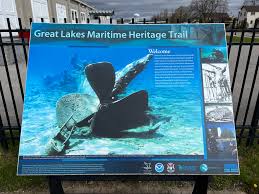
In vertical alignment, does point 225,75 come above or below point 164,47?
below

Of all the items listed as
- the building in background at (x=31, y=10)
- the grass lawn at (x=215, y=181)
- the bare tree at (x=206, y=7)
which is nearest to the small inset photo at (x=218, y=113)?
the grass lawn at (x=215, y=181)

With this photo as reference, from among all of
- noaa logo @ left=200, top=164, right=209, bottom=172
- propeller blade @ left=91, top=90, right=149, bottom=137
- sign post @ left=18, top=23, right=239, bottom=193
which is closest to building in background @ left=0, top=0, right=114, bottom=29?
sign post @ left=18, top=23, right=239, bottom=193

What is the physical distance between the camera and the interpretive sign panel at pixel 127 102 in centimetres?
233

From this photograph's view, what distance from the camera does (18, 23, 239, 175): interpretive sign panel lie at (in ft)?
7.66

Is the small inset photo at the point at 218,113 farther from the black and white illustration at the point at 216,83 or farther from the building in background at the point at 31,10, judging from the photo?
the building in background at the point at 31,10

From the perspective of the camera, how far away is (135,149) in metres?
2.37

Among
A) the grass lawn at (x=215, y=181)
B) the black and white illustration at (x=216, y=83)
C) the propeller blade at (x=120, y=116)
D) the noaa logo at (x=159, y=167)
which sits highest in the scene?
the black and white illustration at (x=216, y=83)

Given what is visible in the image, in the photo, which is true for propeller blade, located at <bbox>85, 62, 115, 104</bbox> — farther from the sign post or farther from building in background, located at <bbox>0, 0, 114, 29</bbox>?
building in background, located at <bbox>0, 0, 114, 29</bbox>

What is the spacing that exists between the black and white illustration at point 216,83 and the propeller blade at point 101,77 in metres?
0.91

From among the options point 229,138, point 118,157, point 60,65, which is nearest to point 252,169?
point 229,138

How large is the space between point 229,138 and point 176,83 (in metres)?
0.71

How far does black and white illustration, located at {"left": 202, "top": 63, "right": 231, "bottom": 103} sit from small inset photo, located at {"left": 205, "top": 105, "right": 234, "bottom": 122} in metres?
0.06

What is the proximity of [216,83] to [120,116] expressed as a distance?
0.99 m

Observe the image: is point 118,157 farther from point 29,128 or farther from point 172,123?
point 29,128
